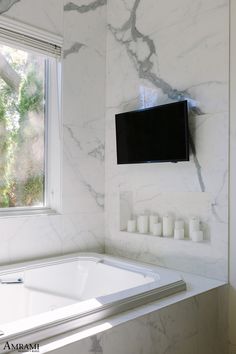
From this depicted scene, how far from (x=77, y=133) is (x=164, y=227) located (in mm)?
997

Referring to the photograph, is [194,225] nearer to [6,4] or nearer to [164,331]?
[164,331]

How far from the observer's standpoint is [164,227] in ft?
7.61

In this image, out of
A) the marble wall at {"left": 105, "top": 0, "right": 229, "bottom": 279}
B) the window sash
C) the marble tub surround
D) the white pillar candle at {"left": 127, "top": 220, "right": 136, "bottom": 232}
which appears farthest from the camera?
the white pillar candle at {"left": 127, "top": 220, "right": 136, "bottom": 232}

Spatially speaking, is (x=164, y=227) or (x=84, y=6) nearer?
(x=164, y=227)

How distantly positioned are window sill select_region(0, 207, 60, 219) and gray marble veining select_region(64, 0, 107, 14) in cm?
155

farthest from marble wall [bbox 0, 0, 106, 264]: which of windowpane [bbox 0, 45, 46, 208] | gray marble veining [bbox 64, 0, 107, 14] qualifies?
windowpane [bbox 0, 45, 46, 208]

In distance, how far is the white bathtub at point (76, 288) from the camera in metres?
1.39

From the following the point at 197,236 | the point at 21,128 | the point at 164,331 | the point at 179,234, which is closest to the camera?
the point at 164,331

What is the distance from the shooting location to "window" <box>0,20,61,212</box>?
7.70 feet

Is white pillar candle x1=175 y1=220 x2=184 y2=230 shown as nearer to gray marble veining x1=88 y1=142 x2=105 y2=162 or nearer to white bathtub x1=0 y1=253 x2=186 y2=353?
white bathtub x1=0 y1=253 x2=186 y2=353

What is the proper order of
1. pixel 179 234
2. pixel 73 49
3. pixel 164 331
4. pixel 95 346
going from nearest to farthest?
pixel 95 346 → pixel 164 331 → pixel 179 234 → pixel 73 49

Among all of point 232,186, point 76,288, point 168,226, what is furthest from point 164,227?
point 76,288

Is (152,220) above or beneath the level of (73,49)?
beneath

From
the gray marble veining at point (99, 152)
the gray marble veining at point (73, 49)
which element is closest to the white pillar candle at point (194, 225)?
the gray marble veining at point (99, 152)
